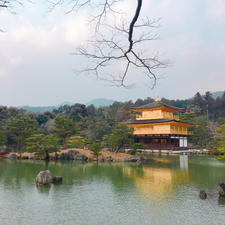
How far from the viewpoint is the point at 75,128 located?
26.3m

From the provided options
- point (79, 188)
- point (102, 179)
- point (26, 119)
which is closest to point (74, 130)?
point (26, 119)

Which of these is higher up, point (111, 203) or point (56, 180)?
point (56, 180)

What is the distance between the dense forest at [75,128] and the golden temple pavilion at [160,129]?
2.50 m

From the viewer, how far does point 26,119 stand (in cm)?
2423

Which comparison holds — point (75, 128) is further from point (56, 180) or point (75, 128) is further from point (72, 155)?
point (56, 180)

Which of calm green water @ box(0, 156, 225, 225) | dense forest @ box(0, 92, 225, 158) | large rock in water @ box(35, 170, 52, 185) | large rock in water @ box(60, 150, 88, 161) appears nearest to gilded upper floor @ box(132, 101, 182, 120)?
dense forest @ box(0, 92, 225, 158)

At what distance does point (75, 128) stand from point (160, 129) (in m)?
11.2

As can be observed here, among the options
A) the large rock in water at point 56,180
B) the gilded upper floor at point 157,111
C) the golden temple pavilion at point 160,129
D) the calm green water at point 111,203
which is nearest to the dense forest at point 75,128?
the golden temple pavilion at point 160,129

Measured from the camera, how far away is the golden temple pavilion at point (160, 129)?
3089 cm

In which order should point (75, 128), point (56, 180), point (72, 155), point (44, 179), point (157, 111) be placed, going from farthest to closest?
point (157, 111)
point (75, 128)
point (72, 155)
point (56, 180)
point (44, 179)

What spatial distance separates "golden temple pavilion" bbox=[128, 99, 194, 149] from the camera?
30891 mm

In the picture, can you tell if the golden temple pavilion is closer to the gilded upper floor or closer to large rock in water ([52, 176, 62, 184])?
the gilded upper floor

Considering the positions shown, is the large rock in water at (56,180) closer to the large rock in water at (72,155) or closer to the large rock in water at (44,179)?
the large rock in water at (44,179)

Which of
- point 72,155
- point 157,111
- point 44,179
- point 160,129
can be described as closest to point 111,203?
point 44,179
